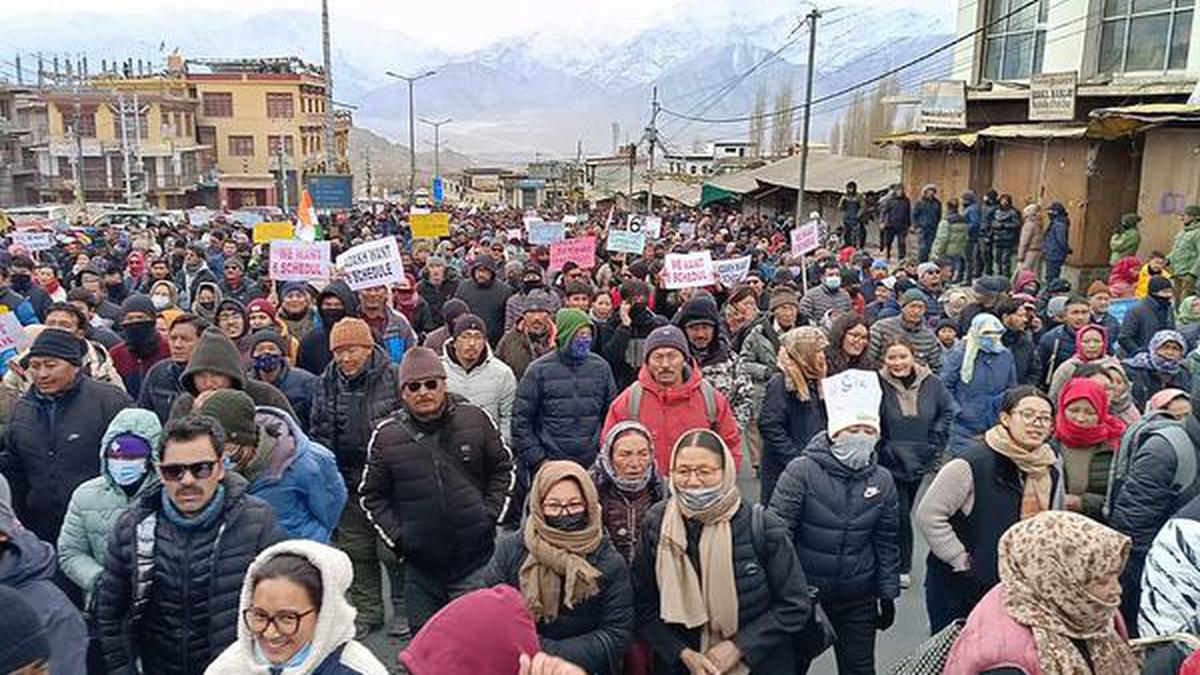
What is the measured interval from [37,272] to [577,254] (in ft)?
20.4

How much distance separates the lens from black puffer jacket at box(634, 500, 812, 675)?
394 centimetres

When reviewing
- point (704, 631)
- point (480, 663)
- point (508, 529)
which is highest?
point (480, 663)

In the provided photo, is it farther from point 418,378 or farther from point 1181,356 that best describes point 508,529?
point 1181,356

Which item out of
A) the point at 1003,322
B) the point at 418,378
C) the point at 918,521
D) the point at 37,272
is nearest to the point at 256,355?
the point at 418,378

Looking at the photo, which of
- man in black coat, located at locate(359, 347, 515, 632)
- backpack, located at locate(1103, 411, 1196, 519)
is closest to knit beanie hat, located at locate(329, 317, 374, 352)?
man in black coat, located at locate(359, 347, 515, 632)

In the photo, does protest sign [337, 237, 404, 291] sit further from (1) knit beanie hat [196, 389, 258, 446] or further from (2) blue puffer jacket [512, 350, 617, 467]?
(1) knit beanie hat [196, 389, 258, 446]

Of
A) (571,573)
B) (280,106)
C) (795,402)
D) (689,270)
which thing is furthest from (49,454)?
(280,106)

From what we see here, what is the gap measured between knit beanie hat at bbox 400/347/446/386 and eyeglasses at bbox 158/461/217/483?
127 centimetres

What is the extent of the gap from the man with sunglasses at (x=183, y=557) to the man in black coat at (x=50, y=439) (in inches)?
55.7

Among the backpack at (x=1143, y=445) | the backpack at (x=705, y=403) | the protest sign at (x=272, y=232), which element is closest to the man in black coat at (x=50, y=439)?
the backpack at (x=705, y=403)

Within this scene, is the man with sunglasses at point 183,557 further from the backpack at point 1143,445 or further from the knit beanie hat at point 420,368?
the backpack at point 1143,445

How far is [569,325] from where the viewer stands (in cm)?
617

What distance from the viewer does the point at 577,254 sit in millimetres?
12852

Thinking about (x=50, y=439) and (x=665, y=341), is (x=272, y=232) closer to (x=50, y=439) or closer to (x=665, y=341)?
(x=50, y=439)
